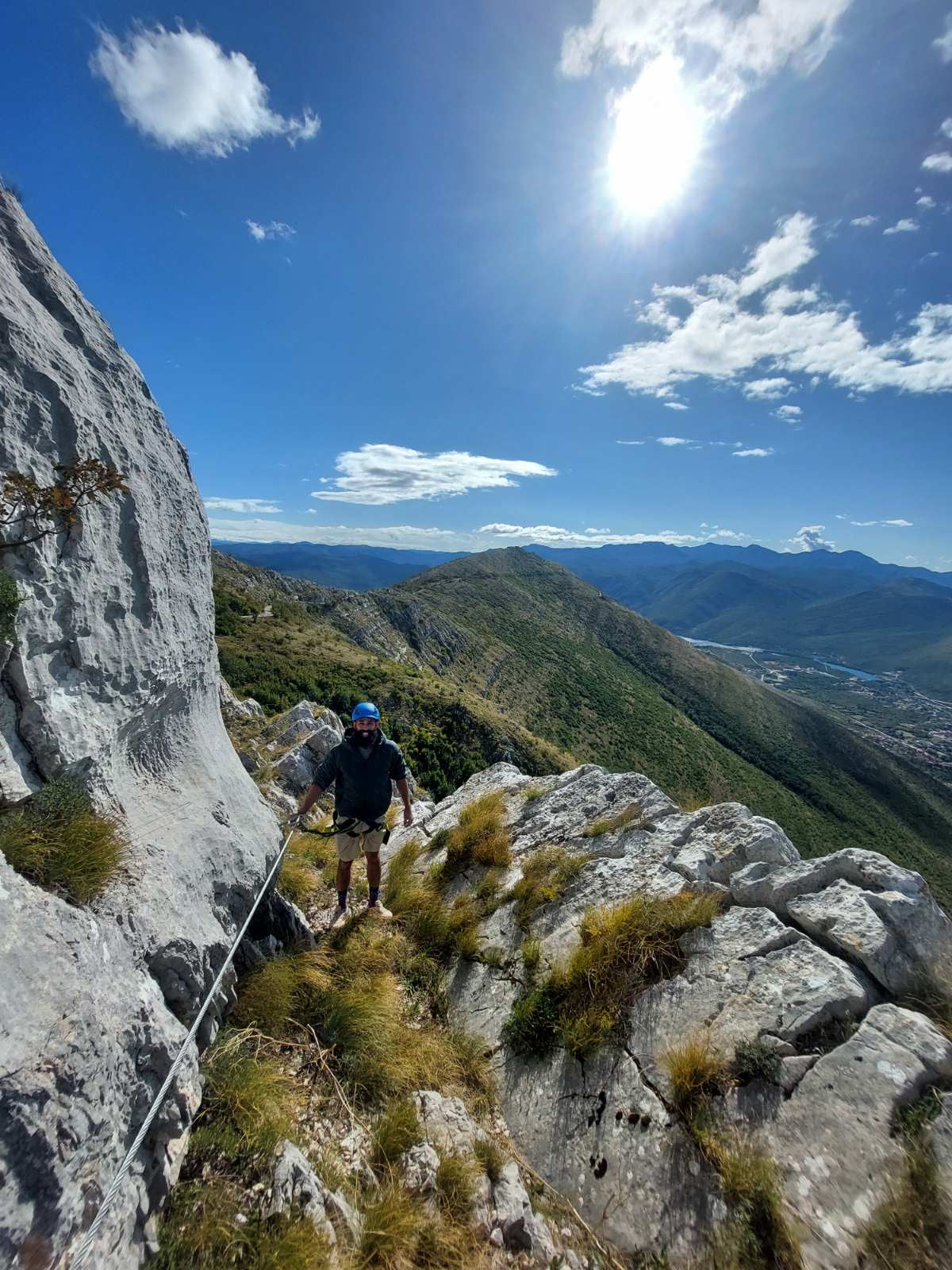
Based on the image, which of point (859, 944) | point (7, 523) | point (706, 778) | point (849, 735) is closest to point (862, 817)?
point (706, 778)

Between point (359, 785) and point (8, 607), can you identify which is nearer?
point (8, 607)

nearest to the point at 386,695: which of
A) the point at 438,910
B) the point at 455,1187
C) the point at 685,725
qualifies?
the point at 438,910

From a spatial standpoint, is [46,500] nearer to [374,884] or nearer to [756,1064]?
[374,884]

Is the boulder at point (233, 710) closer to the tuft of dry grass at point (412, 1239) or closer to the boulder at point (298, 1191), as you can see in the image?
the boulder at point (298, 1191)

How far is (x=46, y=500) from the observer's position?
14.9 feet

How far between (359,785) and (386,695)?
56.0 m

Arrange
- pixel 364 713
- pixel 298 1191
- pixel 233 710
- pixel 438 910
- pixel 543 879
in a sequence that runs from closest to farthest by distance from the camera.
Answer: pixel 298 1191
pixel 364 713
pixel 438 910
pixel 543 879
pixel 233 710

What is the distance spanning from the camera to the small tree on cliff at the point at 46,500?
4.35 m

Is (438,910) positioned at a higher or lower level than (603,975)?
lower

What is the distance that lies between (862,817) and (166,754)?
12997cm

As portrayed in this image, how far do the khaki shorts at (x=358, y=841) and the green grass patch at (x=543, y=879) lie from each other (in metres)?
2.40

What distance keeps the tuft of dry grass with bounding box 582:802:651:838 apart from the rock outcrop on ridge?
1.09 metres

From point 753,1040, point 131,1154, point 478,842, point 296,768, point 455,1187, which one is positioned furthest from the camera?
point 296,768

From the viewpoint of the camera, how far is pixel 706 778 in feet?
295
